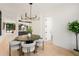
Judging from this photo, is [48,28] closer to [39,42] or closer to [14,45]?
[39,42]

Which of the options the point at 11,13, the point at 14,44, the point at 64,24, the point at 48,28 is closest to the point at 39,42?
the point at 48,28

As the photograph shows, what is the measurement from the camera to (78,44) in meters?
2.26

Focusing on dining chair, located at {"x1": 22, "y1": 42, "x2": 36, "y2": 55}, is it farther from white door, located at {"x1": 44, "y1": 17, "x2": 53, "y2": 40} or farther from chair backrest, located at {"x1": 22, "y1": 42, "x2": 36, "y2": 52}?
→ white door, located at {"x1": 44, "y1": 17, "x2": 53, "y2": 40}

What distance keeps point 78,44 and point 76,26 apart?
0.33 m

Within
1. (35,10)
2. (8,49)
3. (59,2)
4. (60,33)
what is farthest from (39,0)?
(8,49)

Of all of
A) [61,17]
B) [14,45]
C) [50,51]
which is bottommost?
[50,51]

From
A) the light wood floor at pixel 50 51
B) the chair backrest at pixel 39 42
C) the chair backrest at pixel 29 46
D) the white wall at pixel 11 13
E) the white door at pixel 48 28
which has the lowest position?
the light wood floor at pixel 50 51

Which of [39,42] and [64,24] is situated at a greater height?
[64,24]

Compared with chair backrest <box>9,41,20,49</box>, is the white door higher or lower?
higher

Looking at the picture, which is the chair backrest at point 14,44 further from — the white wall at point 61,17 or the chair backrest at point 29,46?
the white wall at point 61,17

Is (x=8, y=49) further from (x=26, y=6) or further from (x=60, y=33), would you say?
(x=60, y=33)

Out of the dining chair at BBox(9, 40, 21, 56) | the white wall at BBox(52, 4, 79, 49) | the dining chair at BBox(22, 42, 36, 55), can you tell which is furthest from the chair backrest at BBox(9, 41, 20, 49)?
the white wall at BBox(52, 4, 79, 49)

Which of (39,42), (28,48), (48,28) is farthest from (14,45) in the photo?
(48,28)

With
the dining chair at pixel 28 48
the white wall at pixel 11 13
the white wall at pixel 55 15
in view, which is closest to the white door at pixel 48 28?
the white wall at pixel 55 15
